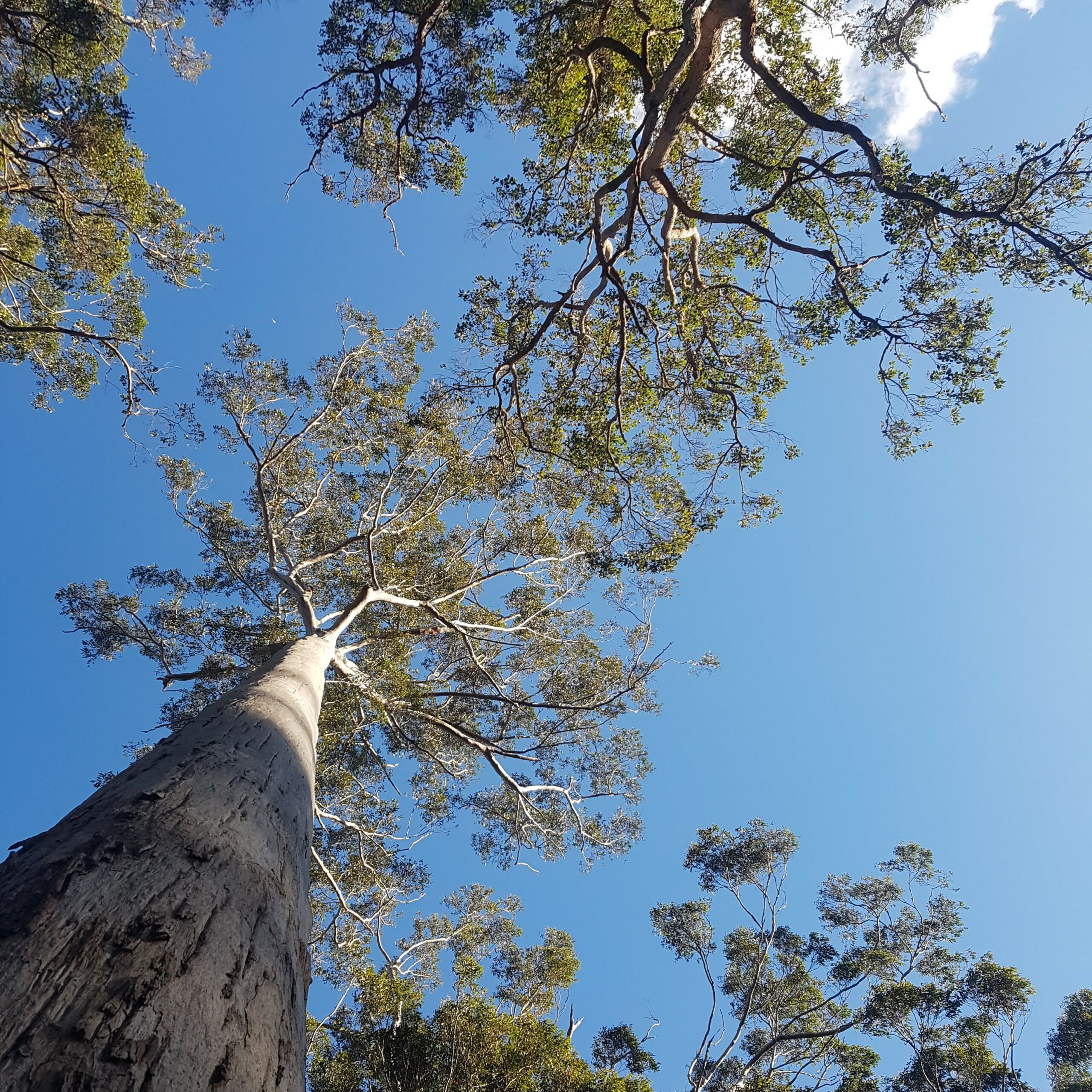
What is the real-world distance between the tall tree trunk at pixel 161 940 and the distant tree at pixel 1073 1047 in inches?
483

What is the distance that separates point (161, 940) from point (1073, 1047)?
43.0 ft

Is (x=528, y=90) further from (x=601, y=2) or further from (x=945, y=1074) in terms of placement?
(x=945, y=1074)

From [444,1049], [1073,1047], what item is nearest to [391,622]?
[444,1049]

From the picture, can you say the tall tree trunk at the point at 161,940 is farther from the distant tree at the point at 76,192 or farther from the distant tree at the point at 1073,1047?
the distant tree at the point at 1073,1047

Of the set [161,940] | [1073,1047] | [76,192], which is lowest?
[161,940]

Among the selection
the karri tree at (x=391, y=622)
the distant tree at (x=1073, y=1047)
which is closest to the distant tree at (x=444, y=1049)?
the karri tree at (x=391, y=622)

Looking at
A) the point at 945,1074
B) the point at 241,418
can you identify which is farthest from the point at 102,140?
the point at 945,1074

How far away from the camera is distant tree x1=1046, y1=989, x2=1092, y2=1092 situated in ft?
30.2

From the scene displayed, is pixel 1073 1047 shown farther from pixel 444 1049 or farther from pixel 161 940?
pixel 161 940

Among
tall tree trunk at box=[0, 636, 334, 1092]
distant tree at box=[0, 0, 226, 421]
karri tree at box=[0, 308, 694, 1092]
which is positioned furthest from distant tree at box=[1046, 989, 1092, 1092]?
distant tree at box=[0, 0, 226, 421]

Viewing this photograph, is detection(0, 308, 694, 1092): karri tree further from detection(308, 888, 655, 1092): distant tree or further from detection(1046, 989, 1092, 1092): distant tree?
detection(1046, 989, 1092, 1092): distant tree

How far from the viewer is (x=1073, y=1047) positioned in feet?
30.6

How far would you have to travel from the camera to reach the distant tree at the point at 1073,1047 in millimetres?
9203

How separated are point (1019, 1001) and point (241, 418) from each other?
13367 millimetres
